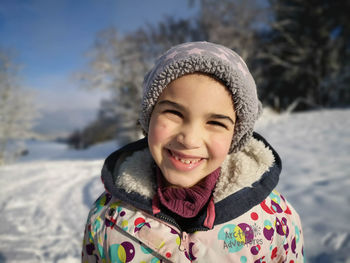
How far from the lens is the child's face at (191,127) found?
2.84 ft

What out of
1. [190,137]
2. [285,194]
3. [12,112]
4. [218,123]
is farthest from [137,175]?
[12,112]

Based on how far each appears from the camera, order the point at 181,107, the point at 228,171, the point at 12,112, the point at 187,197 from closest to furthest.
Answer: the point at 181,107 < the point at 187,197 < the point at 228,171 < the point at 12,112

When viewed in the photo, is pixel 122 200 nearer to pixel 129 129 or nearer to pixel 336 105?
pixel 129 129

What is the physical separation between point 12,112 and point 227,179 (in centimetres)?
1220

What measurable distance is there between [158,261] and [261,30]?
1327 cm

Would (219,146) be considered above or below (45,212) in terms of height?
above

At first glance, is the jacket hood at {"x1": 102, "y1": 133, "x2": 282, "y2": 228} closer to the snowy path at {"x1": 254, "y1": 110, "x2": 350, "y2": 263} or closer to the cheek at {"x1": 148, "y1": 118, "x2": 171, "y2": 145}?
the cheek at {"x1": 148, "y1": 118, "x2": 171, "y2": 145}

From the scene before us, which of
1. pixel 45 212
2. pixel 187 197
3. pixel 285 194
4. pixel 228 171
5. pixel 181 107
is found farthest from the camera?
pixel 45 212

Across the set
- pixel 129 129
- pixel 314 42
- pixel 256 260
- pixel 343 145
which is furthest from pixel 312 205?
pixel 314 42

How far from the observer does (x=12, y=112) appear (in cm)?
985

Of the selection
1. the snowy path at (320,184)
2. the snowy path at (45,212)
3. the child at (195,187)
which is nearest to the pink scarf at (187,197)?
the child at (195,187)

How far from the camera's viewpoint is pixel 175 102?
0.88m

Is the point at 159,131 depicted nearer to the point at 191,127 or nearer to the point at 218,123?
the point at 191,127

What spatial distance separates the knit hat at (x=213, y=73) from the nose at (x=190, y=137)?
0.77ft
